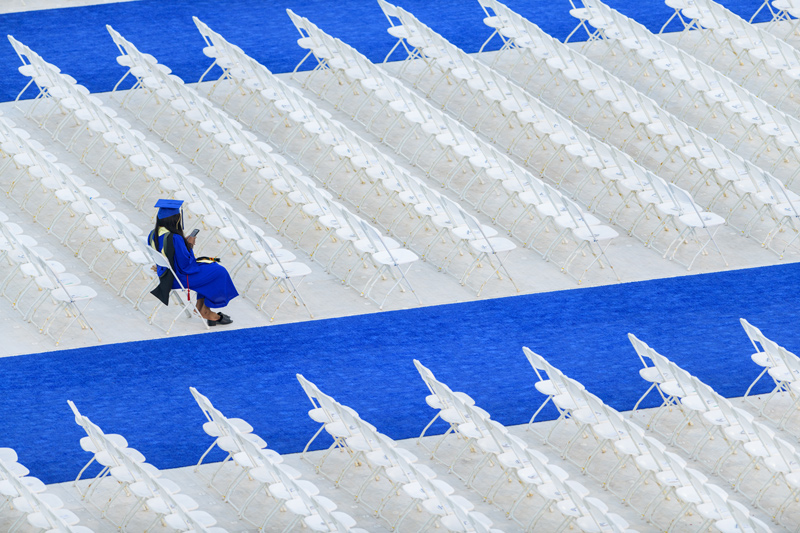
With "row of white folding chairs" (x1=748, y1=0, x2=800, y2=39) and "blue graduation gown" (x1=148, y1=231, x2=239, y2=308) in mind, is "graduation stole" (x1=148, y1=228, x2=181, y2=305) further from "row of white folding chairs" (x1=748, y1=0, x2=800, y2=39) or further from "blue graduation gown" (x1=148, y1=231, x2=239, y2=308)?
"row of white folding chairs" (x1=748, y1=0, x2=800, y2=39)

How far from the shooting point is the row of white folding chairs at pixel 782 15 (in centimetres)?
1945

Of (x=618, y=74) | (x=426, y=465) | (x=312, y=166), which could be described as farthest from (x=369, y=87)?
(x=426, y=465)

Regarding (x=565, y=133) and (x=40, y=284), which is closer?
(x=40, y=284)

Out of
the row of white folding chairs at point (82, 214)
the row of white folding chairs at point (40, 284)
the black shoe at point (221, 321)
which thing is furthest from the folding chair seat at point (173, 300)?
the row of white folding chairs at point (40, 284)

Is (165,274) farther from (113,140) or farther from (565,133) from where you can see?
(565,133)

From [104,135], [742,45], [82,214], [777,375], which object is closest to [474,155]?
[104,135]

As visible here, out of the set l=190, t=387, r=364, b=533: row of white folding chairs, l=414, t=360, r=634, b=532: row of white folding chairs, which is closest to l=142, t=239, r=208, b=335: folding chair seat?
l=190, t=387, r=364, b=533: row of white folding chairs

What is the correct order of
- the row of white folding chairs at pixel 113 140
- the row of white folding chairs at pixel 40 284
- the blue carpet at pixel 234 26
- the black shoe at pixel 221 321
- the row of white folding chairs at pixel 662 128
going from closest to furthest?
1. the row of white folding chairs at pixel 40 284
2. the black shoe at pixel 221 321
3. the row of white folding chairs at pixel 113 140
4. the row of white folding chairs at pixel 662 128
5. the blue carpet at pixel 234 26

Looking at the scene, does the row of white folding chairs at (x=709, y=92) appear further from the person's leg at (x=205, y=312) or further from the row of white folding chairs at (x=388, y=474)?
the row of white folding chairs at (x=388, y=474)

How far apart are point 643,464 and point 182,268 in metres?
4.44

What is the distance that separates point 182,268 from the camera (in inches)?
546

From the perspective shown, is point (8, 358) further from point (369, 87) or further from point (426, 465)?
point (369, 87)

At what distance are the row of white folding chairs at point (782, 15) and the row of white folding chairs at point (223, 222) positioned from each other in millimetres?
7776

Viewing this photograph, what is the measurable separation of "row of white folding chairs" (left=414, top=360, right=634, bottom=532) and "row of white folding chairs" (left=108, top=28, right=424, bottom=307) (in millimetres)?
2003
